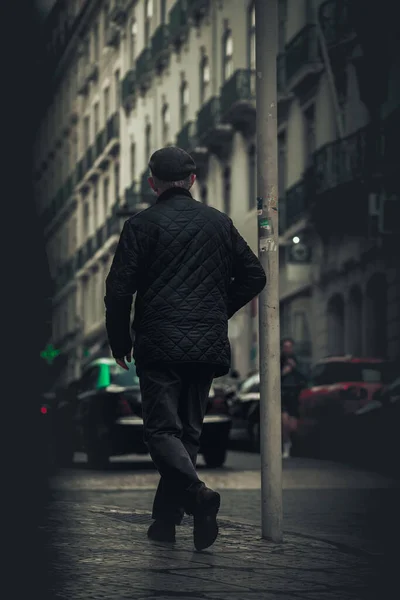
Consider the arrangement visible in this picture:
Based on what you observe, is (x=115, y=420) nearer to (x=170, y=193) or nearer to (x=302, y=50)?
(x=170, y=193)

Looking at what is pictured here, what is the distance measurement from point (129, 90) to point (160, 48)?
6225 millimetres

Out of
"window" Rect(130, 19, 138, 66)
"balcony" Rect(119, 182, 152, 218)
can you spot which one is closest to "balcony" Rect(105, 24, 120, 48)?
"window" Rect(130, 19, 138, 66)

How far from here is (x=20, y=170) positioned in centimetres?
402

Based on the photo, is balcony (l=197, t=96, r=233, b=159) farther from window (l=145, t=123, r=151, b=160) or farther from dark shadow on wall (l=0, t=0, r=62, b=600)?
dark shadow on wall (l=0, t=0, r=62, b=600)

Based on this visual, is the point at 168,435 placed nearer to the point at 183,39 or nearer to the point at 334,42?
the point at 334,42

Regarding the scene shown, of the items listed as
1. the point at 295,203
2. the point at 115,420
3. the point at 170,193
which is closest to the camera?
the point at 170,193

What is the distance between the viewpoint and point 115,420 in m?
16.7

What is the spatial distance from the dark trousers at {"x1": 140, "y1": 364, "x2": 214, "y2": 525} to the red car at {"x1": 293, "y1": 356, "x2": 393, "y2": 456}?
40.8 ft

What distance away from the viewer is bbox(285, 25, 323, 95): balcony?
33469mm

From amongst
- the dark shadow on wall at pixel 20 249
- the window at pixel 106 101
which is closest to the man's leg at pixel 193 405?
the dark shadow on wall at pixel 20 249

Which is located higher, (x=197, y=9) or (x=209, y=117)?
(x=197, y=9)

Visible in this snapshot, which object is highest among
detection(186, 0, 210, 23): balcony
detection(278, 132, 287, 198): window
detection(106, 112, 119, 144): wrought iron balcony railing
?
detection(106, 112, 119, 144): wrought iron balcony railing

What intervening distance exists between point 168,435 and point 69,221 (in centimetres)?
6968

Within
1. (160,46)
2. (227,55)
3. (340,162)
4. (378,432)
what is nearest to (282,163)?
(227,55)
